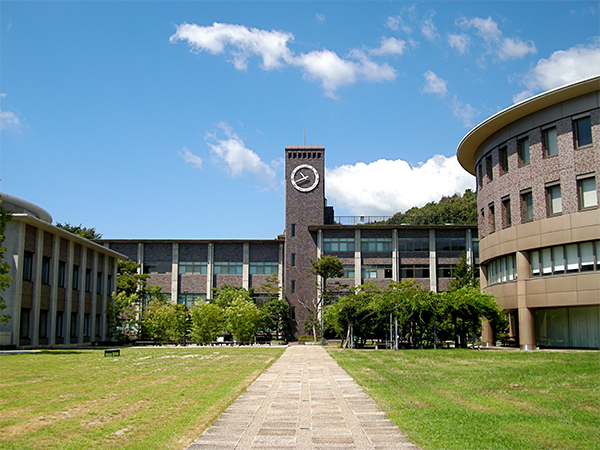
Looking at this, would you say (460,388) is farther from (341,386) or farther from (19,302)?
(19,302)

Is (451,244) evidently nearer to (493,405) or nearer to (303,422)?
(493,405)

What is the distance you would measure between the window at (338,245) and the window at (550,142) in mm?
37440

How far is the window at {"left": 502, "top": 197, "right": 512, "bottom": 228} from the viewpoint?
3656cm

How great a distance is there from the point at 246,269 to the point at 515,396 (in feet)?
200

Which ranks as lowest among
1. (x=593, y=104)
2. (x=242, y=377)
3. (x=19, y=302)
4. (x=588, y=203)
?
(x=242, y=377)

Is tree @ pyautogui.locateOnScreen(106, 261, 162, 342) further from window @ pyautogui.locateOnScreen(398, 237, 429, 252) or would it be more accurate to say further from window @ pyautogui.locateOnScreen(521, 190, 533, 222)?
window @ pyautogui.locateOnScreen(521, 190, 533, 222)

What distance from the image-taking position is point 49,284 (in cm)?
4209

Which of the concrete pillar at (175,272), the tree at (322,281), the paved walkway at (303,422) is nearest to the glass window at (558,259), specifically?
the paved walkway at (303,422)

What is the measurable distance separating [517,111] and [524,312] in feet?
40.3

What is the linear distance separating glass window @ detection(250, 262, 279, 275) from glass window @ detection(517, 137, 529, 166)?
41828mm

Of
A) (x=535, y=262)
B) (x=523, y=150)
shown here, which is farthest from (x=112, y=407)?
(x=523, y=150)

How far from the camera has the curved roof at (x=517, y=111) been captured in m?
30.6

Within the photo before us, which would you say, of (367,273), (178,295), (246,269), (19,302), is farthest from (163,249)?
(19,302)

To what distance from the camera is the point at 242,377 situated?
16.5m
